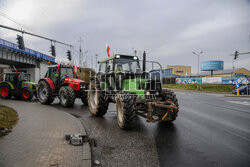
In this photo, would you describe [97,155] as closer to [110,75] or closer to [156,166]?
[156,166]

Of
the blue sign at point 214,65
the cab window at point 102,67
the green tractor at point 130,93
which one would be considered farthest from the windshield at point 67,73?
the blue sign at point 214,65

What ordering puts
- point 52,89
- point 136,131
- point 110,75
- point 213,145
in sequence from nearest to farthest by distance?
point 213,145 → point 136,131 → point 110,75 → point 52,89

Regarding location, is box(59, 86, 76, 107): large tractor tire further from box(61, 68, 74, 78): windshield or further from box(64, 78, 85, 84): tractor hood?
box(61, 68, 74, 78): windshield

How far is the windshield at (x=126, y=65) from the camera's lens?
702cm

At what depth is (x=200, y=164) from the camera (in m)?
3.48

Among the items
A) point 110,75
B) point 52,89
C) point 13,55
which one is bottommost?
point 52,89

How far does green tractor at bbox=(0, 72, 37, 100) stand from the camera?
1379 centimetres

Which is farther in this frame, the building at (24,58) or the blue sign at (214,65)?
the blue sign at (214,65)

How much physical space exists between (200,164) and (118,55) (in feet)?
15.9

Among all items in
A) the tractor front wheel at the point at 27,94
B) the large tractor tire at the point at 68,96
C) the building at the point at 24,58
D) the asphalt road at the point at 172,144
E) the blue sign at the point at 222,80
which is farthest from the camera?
the blue sign at the point at 222,80

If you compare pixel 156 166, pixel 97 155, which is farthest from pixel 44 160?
pixel 156 166

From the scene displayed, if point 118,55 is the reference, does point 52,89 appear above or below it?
below

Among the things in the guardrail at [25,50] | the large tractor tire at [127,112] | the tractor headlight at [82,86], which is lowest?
the large tractor tire at [127,112]

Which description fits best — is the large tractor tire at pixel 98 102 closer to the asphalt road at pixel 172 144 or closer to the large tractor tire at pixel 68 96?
the asphalt road at pixel 172 144
